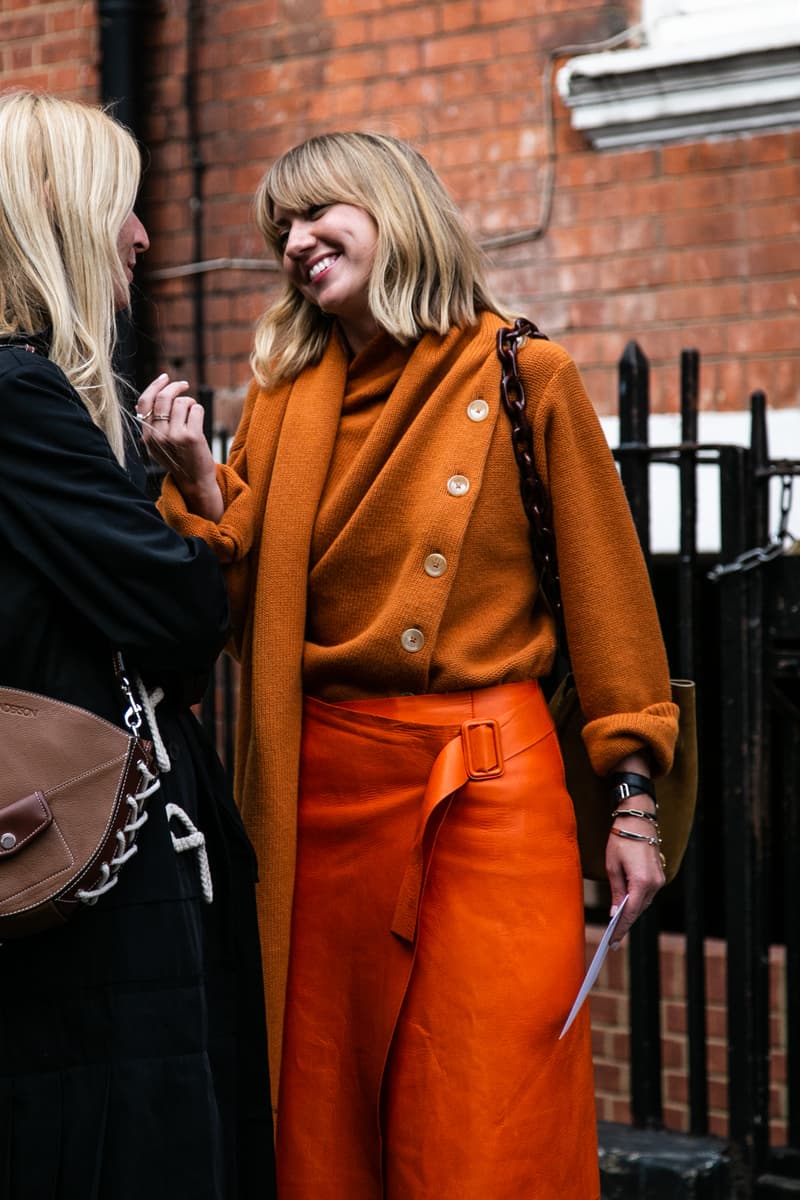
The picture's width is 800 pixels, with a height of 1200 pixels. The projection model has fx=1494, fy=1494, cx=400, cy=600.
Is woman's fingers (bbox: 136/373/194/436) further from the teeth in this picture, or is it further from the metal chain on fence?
the metal chain on fence

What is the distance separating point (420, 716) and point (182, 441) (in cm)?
58

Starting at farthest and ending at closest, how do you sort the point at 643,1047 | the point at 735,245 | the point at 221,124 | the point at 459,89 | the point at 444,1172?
1. the point at 221,124
2. the point at 459,89
3. the point at 735,245
4. the point at 643,1047
5. the point at 444,1172

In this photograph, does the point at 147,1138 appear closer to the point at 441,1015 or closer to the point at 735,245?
the point at 441,1015

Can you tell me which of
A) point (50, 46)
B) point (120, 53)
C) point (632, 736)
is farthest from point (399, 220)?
point (50, 46)

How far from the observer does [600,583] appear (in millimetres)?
2451

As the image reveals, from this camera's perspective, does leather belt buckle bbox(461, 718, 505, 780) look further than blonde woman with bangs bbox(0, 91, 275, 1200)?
Yes

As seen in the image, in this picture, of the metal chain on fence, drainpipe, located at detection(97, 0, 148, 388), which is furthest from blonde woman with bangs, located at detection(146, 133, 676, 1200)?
drainpipe, located at detection(97, 0, 148, 388)

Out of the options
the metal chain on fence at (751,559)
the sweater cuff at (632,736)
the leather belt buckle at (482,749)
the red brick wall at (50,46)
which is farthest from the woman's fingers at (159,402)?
the red brick wall at (50,46)

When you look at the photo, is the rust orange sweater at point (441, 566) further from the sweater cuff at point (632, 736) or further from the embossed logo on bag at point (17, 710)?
the embossed logo on bag at point (17, 710)

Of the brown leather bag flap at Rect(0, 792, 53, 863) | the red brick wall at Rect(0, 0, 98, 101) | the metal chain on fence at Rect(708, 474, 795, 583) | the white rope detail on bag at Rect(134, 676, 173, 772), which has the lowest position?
the brown leather bag flap at Rect(0, 792, 53, 863)

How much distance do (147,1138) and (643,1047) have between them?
67.6 inches

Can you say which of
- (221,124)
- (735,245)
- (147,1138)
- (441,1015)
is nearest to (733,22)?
(735,245)

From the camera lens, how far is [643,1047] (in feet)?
11.3

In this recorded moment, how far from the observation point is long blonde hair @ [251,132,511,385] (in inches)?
98.9
